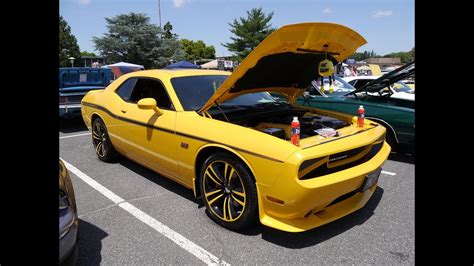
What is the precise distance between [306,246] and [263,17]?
4145 centimetres

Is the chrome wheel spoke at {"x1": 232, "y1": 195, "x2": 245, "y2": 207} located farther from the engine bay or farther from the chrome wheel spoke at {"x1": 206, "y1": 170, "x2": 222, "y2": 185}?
the engine bay

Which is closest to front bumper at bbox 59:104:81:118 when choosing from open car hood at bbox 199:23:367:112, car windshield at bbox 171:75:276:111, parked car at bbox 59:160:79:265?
car windshield at bbox 171:75:276:111

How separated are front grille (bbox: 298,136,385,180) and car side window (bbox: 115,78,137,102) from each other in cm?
274

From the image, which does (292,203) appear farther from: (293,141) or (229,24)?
(229,24)

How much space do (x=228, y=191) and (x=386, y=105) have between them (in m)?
3.42

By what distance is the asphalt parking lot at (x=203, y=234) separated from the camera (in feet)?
8.59

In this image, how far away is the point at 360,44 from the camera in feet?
11.7

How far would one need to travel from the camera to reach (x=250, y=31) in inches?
1638

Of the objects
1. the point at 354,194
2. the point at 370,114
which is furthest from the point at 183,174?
the point at 370,114

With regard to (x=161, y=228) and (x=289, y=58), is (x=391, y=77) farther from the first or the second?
(x=161, y=228)

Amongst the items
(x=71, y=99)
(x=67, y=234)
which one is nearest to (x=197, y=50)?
(x=71, y=99)

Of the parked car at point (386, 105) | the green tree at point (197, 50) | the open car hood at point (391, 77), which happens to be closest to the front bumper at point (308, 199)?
the parked car at point (386, 105)

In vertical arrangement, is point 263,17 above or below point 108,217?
above

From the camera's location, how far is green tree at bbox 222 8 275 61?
135 feet
